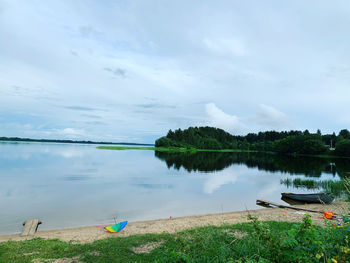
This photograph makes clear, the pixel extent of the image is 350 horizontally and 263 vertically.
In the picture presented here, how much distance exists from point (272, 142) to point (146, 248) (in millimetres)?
167808

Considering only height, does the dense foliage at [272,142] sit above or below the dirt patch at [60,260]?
above

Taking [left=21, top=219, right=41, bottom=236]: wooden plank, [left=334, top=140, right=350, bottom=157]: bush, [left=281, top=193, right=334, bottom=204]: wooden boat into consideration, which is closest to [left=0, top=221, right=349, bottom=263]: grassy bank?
[left=21, top=219, right=41, bottom=236]: wooden plank

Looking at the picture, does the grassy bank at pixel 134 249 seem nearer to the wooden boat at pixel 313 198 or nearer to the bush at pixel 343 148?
the wooden boat at pixel 313 198

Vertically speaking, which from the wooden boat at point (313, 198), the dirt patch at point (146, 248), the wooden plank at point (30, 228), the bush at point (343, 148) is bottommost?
the wooden plank at point (30, 228)

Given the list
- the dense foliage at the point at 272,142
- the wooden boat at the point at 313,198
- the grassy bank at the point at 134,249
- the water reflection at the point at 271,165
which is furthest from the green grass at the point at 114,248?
the dense foliage at the point at 272,142

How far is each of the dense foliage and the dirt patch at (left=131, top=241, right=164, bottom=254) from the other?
373 feet

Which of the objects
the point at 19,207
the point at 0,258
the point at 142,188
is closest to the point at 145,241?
the point at 0,258

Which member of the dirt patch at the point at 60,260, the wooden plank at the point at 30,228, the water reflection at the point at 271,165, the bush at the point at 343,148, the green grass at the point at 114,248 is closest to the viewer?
the green grass at the point at 114,248

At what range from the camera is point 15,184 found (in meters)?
25.0

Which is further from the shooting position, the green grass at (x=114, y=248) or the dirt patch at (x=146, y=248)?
the dirt patch at (x=146, y=248)

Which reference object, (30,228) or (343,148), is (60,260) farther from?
(343,148)

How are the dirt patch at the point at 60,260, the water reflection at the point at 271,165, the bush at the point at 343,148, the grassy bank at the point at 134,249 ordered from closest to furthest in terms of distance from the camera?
1. the grassy bank at the point at 134,249
2. the dirt patch at the point at 60,260
3. the water reflection at the point at 271,165
4. the bush at the point at 343,148

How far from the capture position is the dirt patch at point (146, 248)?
7.71 meters

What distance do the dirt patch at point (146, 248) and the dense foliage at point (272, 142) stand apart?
114 metres
